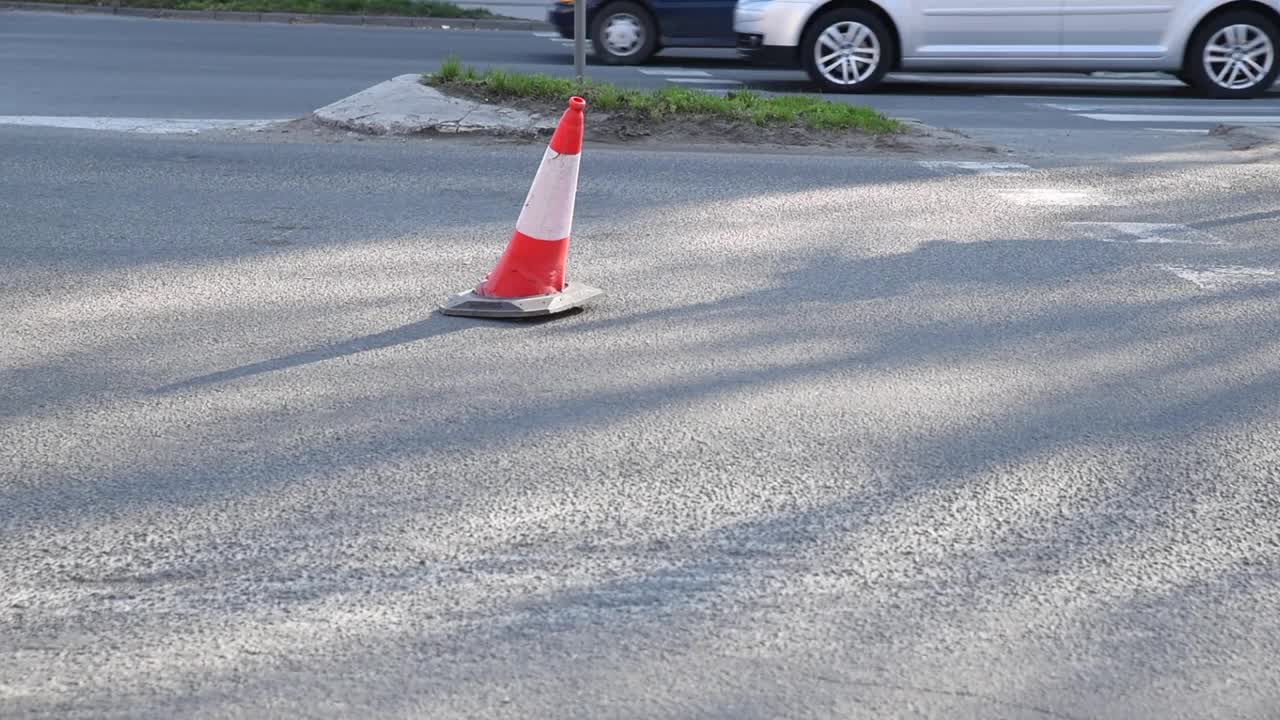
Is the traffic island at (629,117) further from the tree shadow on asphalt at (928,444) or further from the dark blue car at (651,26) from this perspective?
the dark blue car at (651,26)

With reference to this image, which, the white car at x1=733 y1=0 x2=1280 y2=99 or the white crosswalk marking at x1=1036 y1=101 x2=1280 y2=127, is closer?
the white crosswalk marking at x1=1036 y1=101 x2=1280 y2=127

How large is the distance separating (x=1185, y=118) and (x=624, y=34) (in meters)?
5.89

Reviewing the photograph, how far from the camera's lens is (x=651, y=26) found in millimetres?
15922

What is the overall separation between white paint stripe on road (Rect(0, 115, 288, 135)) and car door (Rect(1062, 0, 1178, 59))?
7.09m

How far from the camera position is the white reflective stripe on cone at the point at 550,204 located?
5.82 metres

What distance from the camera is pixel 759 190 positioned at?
27.3 feet

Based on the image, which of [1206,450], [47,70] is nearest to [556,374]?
[1206,450]

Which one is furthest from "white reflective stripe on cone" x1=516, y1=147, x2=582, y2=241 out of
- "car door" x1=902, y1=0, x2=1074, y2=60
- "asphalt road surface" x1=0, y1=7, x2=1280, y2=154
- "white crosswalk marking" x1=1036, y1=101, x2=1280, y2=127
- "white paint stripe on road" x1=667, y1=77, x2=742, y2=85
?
"white paint stripe on road" x1=667, y1=77, x2=742, y2=85

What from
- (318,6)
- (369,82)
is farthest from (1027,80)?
(318,6)

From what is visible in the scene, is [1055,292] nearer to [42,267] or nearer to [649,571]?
[649,571]

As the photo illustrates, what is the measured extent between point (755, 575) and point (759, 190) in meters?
5.11

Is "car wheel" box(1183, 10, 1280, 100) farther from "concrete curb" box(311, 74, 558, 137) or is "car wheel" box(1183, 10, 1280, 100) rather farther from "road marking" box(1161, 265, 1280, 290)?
"road marking" box(1161, 265, 1280, 290)

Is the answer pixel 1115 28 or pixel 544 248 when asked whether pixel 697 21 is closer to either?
pixel 1115 28

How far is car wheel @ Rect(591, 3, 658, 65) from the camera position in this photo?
15.9m
